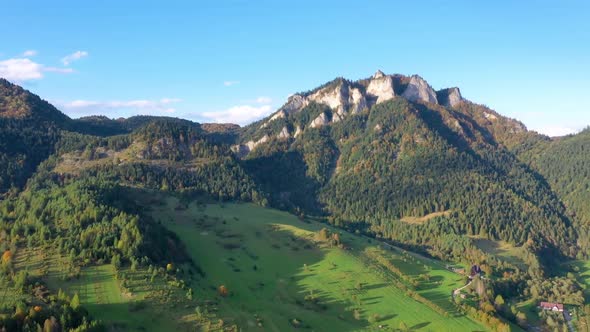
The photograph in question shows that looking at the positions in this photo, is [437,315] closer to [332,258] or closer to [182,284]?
[332,258]

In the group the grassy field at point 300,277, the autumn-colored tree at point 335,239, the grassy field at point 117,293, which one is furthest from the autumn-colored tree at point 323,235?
the grassy field at point 117,293

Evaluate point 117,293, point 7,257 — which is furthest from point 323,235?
point 7,257

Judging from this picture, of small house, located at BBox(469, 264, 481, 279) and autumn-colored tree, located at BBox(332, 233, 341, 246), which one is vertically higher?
autumn-colored tree, located at BBox(332, 233, 341, 246)

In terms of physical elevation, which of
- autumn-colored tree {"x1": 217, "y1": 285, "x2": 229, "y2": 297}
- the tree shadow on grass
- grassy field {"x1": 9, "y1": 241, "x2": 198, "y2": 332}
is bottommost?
the tree shadow on grass

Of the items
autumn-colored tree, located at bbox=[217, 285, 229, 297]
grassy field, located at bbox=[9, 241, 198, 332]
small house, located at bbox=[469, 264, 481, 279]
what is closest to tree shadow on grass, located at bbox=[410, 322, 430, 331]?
autumn-colored tree, located at bbox=[217, 285, 229, 297]

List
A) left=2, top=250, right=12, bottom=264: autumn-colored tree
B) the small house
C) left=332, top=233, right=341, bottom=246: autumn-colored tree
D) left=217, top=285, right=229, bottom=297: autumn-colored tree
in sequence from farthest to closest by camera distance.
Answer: left=332, top=233, right=341, bottom=246: autumn-colored tree, the small house, left=217, top=285, right=229, bottom=297: autumn-colored tree, left=2, top=250, right=12, bottom=264: autumn-colored tree

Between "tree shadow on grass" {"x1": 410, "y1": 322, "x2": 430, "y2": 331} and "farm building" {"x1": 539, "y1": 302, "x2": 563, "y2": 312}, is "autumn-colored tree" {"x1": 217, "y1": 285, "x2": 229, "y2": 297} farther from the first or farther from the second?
"farm building" {"x1": 539, "y1": 302, "x2": 563, "y2": 312}

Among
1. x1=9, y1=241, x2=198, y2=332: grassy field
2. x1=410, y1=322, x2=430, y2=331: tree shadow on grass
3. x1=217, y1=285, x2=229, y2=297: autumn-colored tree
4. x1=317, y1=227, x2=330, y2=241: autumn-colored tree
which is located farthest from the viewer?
x1=317, y1=227, x2=330, y2=241: autumn-colored tree

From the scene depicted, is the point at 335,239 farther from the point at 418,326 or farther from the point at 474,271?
the point at 418,326
